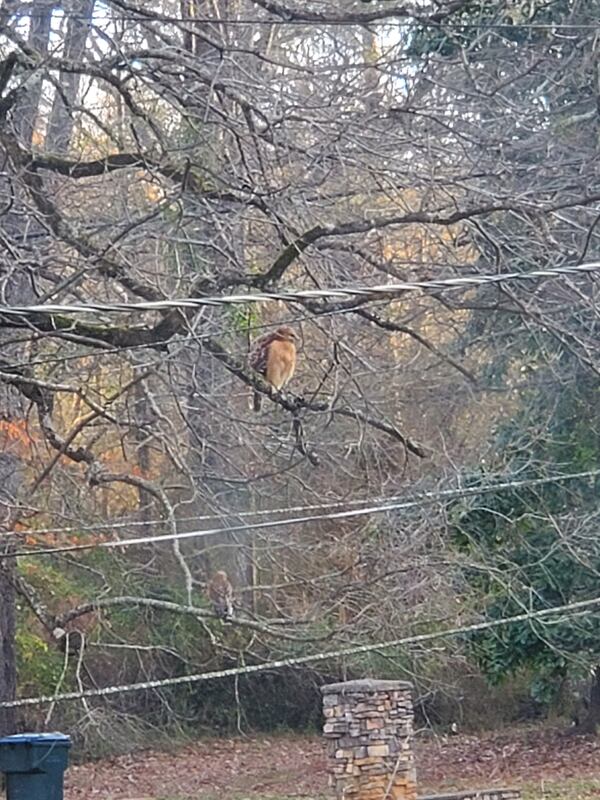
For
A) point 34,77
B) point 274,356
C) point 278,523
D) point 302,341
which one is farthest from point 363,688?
point 34,77

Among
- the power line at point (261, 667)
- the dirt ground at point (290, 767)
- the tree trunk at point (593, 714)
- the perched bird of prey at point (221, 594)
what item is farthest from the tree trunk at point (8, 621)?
the tree trunk at point (593, 714)

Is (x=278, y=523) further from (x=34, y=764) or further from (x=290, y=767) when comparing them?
(x=290, y=767)

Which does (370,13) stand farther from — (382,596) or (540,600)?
(540,600)

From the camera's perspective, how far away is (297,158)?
7.74 meters

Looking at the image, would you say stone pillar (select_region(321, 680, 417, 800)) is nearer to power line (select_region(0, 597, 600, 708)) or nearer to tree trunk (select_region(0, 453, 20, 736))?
power line (select_region(0, 597, 600, 708))

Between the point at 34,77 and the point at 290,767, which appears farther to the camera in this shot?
the point at 290,767

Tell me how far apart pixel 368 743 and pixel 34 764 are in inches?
154

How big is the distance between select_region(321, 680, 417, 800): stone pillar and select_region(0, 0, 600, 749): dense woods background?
1.80 feet

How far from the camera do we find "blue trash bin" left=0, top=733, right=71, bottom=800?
677 centimetres

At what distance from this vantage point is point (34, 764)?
22.2 ft

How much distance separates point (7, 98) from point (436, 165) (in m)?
2.29

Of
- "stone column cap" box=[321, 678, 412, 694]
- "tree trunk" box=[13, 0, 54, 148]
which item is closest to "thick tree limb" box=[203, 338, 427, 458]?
"tree trunk" box=[13, 0, 54, 148]

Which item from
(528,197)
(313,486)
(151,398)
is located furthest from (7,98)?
(313,486)

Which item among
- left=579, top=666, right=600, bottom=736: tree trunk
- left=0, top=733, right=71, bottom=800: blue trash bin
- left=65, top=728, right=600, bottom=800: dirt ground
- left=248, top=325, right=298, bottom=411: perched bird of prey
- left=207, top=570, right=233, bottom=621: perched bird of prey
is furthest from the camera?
left=579, top=666, right=600, bottom=736: tree trunk
